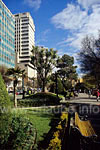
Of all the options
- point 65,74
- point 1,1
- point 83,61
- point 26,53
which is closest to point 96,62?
point 83,61

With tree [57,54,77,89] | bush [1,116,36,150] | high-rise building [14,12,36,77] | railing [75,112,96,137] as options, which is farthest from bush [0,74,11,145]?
high-rise building [14,12,36,77]

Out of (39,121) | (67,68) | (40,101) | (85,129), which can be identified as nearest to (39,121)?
(39,121)

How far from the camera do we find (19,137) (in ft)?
10.5

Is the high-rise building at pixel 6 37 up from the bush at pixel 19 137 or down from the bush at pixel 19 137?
up

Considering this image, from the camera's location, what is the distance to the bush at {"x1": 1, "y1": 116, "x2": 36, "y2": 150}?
3090 millimetres

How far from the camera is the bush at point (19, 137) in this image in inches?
122

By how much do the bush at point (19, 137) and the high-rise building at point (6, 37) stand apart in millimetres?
51275

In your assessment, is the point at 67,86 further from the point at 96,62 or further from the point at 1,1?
the point at 1,1

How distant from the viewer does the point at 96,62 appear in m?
16.1

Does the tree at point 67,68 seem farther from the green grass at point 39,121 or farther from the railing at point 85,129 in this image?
the railing at point 85,129

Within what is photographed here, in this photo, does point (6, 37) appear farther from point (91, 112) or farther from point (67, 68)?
point (91, 112)

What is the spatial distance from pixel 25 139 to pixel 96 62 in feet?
46.6

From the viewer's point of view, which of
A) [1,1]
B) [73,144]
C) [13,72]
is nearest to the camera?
[73,144]

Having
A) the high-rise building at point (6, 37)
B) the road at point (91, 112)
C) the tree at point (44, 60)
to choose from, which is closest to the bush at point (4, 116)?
the road at point (91, 112)
